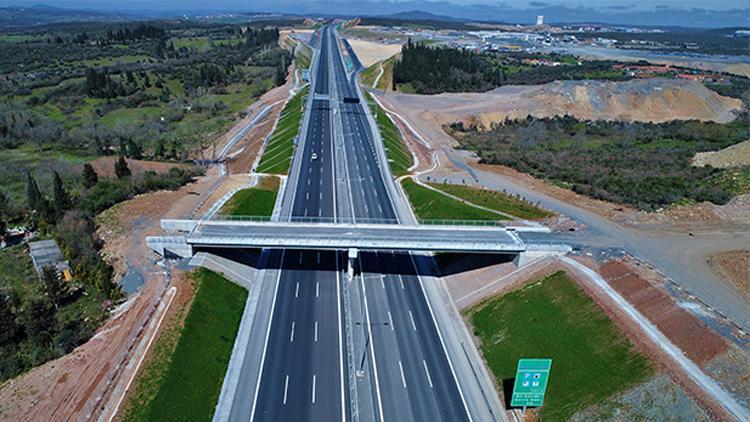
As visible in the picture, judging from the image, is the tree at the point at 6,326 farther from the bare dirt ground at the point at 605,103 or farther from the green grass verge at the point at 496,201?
the bare dirt ground at the point at 605,103

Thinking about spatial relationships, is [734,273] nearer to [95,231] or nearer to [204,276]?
[204,276]

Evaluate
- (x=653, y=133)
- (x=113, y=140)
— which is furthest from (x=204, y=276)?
(x=653, y=133)

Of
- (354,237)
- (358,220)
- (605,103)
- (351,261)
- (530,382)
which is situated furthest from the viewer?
(605,103)

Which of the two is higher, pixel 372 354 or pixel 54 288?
pixel 54 288

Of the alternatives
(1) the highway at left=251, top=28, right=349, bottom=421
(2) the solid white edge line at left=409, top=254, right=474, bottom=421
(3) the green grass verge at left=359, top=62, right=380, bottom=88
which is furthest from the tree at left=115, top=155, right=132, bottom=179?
(3) the green grass verge at left=359, top=62, right=380, bottom=88

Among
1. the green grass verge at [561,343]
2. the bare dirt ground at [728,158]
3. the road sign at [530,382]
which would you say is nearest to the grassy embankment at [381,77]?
the bare dirt ground at [728,158]

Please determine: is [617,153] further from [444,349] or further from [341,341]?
[341,341]

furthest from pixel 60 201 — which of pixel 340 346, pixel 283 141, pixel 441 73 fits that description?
pixel 441 73
